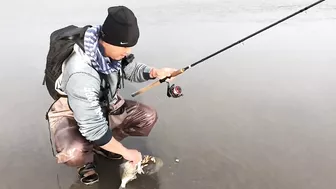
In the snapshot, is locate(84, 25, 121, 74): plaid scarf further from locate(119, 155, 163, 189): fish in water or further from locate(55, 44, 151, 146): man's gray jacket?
locate(119, 155, 163, 189): fish in water

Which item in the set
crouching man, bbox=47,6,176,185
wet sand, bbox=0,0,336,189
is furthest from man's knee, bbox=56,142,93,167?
wet sand, bbox=0,0,336,189

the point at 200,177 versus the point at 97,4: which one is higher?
the point at 97,4

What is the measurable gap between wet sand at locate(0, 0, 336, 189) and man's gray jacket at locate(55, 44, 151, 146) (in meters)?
0.73

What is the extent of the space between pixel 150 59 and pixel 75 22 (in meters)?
2.57

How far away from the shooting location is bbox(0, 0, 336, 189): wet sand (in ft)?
10.6

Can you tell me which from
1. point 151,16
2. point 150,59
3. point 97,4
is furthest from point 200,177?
point 97,4

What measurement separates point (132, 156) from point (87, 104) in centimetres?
59

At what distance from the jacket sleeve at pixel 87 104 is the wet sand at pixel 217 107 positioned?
0.72 m

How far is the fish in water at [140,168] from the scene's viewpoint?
3.06m

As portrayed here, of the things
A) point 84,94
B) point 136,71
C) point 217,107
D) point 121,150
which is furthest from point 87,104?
point 217,107

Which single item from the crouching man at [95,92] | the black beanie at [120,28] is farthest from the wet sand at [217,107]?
the black beanie at [120,28]

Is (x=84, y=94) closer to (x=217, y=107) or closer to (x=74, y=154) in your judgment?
(x=74, y=154)

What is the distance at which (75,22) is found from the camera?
7.32m

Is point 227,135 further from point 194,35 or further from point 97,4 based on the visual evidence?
point 97,4
